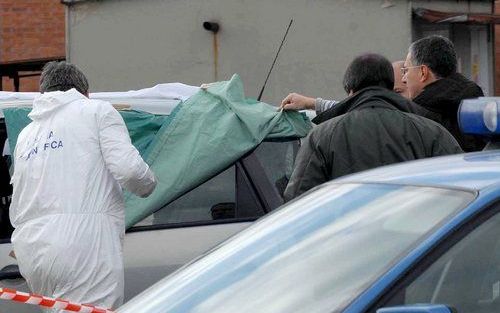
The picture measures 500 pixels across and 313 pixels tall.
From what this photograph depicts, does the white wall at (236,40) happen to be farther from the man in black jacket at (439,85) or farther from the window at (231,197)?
the window at (231,197)

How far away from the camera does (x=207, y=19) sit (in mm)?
13031

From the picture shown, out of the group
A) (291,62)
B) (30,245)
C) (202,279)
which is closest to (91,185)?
(30,245)

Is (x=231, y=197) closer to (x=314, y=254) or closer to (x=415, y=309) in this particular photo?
(x=314, y=254)

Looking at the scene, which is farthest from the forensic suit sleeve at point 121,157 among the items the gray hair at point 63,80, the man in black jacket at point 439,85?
the man in black jacket at point 439,85

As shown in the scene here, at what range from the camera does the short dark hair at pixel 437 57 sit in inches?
241

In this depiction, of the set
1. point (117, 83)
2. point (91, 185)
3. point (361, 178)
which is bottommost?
point (117, 83)

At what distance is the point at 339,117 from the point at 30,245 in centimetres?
148

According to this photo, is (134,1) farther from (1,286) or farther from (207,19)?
(1,286)

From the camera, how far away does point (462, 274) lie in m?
3.02

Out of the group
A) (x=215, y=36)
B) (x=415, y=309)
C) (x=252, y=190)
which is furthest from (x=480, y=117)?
(x=215, y=36)

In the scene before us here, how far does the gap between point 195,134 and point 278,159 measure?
0.44 meters

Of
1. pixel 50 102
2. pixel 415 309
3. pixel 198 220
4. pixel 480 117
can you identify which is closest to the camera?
pixel 415 309

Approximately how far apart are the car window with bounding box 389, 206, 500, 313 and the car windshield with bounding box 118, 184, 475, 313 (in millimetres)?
85

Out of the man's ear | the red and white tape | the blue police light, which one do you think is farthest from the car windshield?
the man's ear
